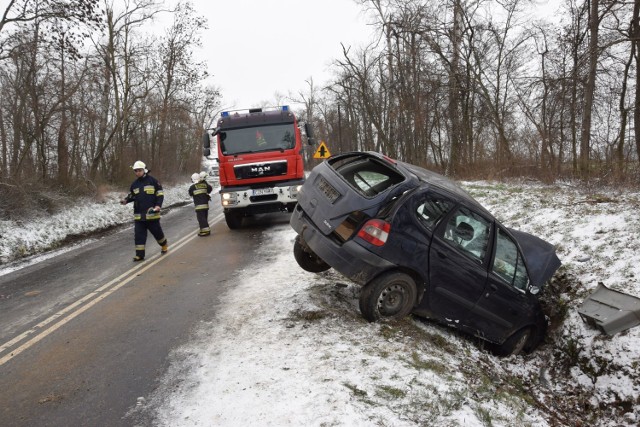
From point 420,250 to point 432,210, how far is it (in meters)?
0.48

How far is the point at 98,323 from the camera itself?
5.04 metres

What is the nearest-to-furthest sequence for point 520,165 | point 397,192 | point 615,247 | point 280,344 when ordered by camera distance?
1. point 280,344
2. point 397,192
3. point 615,247
4. point 520,165

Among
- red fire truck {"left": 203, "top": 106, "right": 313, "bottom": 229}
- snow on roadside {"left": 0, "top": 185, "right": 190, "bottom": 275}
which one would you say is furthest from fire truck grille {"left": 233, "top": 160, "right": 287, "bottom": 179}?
snow on roadside {"left": 0, "top": 185, "right": 190, "bottom": 275}

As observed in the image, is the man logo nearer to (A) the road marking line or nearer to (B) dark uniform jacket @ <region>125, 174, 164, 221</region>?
(B) dark uniform jacket @ <region>125, 174, 164, 221</region>

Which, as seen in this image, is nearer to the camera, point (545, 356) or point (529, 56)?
point (545, 356)

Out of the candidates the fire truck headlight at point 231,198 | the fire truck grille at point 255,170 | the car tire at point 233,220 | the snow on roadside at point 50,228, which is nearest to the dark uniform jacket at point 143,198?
the fire truck headlight at point 231,198

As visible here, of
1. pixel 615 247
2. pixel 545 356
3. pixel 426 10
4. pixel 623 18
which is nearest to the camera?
pixel 545 356

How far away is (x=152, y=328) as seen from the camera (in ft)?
15.8

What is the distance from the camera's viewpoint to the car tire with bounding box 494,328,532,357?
17.4 feet

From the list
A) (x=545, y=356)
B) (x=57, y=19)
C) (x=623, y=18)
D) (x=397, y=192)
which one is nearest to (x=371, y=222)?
(x=397, y=192)

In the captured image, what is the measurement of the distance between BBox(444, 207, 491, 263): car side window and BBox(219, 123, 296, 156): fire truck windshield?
7048 mm

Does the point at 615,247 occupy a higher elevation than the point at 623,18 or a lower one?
lower

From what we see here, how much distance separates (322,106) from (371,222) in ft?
206

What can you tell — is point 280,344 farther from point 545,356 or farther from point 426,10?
point 426,10
